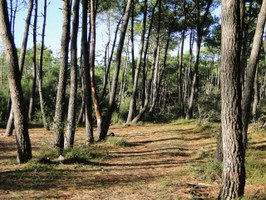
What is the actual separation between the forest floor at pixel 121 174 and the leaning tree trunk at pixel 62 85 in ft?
1.53

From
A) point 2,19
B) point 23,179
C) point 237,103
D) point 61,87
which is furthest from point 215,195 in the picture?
point 2,19

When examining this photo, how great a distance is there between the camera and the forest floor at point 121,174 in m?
6.81

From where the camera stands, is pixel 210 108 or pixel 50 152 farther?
pixel 210 108

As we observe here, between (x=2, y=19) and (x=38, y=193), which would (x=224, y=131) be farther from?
(x=2, y=19)

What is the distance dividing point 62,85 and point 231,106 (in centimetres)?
618

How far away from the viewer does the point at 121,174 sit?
8.74 metres

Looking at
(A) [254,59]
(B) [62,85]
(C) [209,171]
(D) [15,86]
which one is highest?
(A) [254,59]

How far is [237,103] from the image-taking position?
5531 millimetres

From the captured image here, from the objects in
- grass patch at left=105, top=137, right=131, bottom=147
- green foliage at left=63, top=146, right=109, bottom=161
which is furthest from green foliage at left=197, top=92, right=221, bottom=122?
green foliage at left=63, top=146, right=109, bottom=161

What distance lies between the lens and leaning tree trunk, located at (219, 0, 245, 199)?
5430 mm

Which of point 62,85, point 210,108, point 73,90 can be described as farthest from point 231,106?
point 210,108

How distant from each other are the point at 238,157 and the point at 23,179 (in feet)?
15.2

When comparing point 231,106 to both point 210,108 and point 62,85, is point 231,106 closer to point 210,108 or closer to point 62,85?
point 62,85

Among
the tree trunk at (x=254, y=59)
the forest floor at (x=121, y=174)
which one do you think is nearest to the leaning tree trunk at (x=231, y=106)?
the forest floor at (x=121, y=174)
